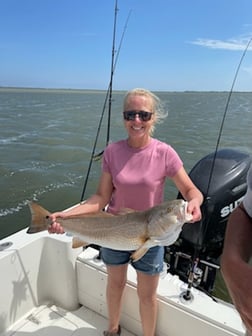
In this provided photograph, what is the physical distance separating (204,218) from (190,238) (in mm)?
239

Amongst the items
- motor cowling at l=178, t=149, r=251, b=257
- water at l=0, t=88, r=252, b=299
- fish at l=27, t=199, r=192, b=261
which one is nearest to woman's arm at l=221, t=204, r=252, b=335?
fish at l=27, t=199, r=192, b=261

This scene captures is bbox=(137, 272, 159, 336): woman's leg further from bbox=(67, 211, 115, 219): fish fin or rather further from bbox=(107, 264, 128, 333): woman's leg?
bbox=(67, 211, 115, 219): fish fin

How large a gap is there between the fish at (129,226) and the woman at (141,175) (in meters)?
0.09

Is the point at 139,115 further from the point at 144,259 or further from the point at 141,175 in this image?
the point at 144,259

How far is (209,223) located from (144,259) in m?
1.33

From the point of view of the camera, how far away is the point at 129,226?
5.71 feet

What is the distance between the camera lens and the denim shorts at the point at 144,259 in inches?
76.0

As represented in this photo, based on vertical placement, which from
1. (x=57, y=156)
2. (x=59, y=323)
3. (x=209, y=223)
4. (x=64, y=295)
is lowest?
(x=57, y=156)

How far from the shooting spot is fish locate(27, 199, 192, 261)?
1.60 metres

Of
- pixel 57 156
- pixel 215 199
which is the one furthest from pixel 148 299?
pixel 57 156

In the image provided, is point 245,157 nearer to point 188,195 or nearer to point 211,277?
point 211,277

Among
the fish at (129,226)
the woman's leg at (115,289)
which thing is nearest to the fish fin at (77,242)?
the fish at (129,226)

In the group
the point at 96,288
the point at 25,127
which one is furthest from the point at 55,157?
the point at 96,288

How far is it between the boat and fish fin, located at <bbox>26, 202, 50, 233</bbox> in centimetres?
54
